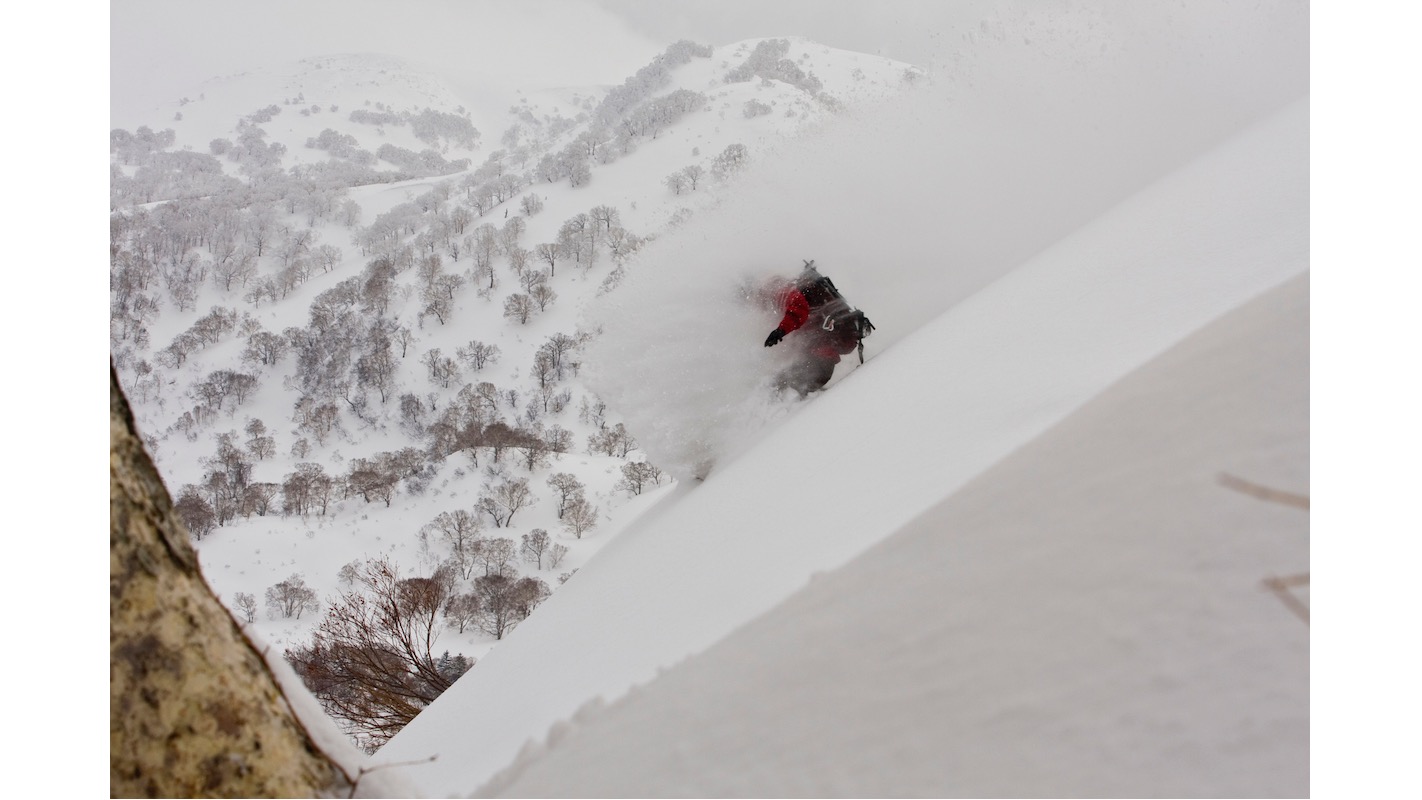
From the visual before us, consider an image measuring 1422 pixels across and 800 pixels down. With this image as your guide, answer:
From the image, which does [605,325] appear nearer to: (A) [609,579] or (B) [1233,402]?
(A) [609,579]

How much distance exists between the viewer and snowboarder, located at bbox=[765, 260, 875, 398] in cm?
439

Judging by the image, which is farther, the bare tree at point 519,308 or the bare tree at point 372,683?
the bare tree at point 519,308

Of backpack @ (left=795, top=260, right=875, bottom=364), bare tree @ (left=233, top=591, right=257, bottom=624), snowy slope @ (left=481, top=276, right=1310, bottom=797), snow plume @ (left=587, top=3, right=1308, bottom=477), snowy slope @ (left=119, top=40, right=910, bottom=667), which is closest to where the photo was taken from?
snowy slope @ (left=481, top=276, right=1310, bottom=797)

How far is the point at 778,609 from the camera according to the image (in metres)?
1.37

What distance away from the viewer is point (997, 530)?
1253 mm

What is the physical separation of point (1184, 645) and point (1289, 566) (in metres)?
0.19

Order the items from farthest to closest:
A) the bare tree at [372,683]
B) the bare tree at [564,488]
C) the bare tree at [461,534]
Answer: the bare tree at [564,488] < the bare tree at [461,534] < the bare tree at [372,683]

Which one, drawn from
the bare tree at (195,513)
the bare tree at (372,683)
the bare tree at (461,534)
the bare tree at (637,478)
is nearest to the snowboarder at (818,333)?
the bare tree at (372,683)

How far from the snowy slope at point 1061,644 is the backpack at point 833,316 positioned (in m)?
3.00

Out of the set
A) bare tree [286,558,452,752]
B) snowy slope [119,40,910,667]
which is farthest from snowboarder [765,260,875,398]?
bare tree [286,558,452,752]

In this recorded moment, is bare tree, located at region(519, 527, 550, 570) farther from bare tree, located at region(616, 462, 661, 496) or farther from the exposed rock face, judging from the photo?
the exposed rock face

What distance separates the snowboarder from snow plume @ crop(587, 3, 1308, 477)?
0.17 metres

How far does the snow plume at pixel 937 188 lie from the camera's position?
4500mm

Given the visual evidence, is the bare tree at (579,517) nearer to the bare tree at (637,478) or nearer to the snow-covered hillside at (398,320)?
the snow-covered hillside at (398,320)
